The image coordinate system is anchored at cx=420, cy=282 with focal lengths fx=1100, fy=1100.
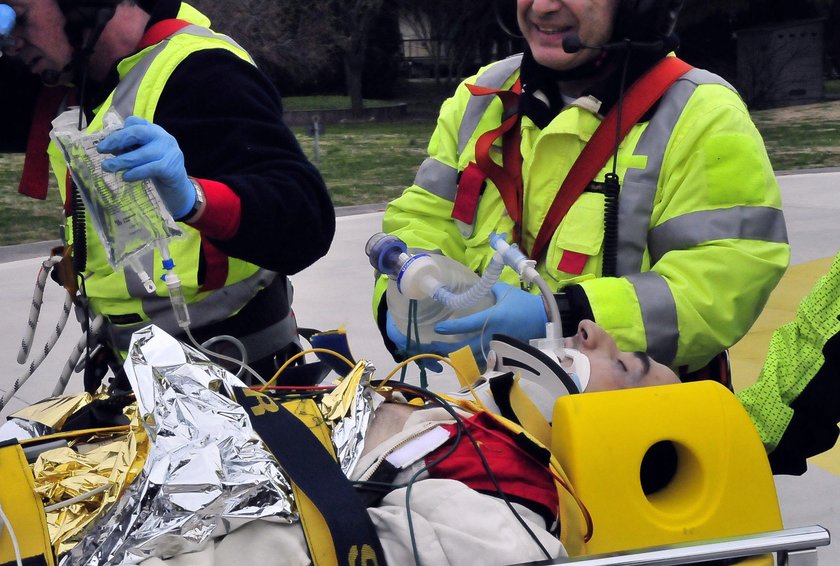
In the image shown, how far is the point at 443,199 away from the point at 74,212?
818mm

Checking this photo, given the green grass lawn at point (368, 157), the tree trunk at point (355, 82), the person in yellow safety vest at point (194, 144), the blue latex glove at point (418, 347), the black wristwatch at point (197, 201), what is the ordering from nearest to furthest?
the black wristwatch at point (197, 201)
the person in yellow safety vest at point (194, 144)
the blue latex glove at point (418, 347)
the green grass lawn at point (368, 157)
the tree trunk at point (355, 82)

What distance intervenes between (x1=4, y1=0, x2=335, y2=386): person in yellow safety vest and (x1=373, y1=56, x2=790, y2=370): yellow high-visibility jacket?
0.37 metres

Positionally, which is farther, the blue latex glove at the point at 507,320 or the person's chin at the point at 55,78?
the person's chin at the point at 55,78

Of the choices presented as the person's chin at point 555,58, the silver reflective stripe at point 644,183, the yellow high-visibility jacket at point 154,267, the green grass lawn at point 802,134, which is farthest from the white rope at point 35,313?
the green grass lawn at point 802,134

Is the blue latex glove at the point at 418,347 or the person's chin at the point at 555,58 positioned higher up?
the person's chin at the point at 555,58

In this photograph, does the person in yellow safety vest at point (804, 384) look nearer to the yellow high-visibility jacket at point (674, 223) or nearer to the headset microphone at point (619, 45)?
the yellow high-visibility jacket at point (674, 223)

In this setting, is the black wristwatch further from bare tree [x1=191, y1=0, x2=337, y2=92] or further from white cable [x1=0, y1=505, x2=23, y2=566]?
bare tree [x1=191, y1=0, x2=337, y2=92]

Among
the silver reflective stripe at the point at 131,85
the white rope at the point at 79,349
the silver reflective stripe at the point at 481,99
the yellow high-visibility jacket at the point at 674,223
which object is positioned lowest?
the white rope at the point at 79,349

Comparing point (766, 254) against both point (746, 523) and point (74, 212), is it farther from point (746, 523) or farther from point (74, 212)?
point (74, 212)

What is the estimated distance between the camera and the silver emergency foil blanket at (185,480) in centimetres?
152

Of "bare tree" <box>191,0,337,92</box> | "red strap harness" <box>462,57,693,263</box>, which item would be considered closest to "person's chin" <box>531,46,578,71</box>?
"red strap harness" <box>462,57,693,263</box>

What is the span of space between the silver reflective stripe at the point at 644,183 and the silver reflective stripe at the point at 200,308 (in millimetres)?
840

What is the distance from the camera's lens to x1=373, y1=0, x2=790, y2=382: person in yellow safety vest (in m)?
2.14

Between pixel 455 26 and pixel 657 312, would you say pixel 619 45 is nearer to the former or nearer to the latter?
pixel 657 312
